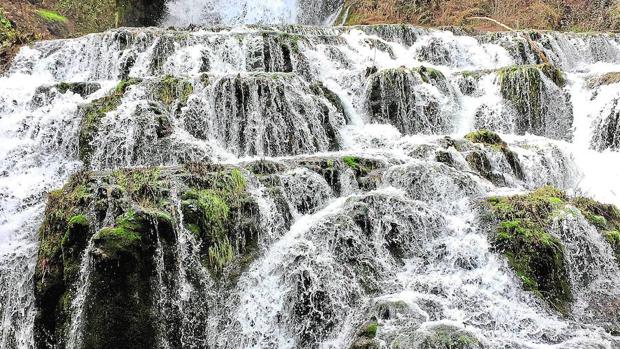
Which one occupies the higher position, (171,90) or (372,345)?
(171,90)

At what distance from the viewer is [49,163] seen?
8.59 metres

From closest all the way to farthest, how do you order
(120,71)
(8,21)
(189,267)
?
1. (189,267)
2. (120,71)
3. (8,21)

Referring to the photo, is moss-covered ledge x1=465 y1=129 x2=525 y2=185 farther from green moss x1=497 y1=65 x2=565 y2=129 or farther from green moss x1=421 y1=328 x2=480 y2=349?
green moss x1=421 y1=328 x2=480 y2=349

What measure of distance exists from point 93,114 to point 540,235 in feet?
23.1

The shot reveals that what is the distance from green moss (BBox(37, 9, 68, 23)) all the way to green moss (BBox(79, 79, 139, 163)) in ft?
33.3

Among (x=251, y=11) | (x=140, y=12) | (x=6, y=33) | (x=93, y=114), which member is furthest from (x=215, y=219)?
(x=251, y=11)

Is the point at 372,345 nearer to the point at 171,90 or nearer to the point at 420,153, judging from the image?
the point at 420,153

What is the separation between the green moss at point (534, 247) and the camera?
577cm

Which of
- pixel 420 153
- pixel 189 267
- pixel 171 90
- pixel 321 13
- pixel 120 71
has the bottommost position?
pixel 189 267

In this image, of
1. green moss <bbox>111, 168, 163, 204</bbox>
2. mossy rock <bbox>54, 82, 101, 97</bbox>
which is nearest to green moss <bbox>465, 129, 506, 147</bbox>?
green moss <bbox>111, 168, 163, 204</bbox>

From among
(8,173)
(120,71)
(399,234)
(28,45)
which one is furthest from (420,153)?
(28,45)

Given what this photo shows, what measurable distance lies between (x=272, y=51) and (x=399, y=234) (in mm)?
7119

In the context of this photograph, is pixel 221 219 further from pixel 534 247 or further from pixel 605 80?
pixel 605 80

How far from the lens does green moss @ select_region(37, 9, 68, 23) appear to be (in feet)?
57.1
